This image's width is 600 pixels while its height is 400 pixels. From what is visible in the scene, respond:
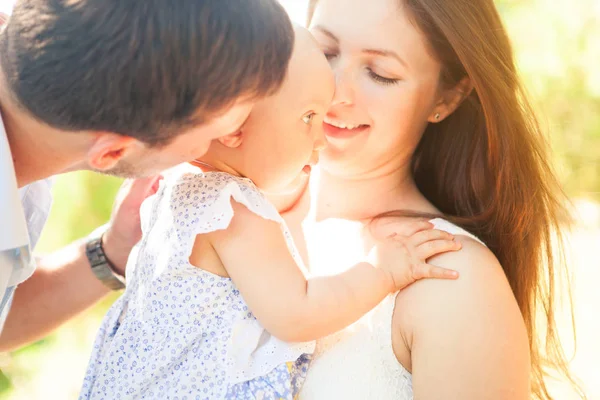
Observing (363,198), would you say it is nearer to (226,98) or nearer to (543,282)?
(543,282)

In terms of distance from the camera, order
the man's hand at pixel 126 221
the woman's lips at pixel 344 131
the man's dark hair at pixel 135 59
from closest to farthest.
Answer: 1. the man's dark hair at pixel 135 59
2. the woman's lips at pixel 344 131
3. the man's hand at pixel 126 221

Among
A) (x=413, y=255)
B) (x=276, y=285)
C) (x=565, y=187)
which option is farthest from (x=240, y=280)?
(x=565, y=187)

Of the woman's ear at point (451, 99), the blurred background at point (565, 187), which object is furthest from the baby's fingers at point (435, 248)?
the blurred background at point (565, 187)

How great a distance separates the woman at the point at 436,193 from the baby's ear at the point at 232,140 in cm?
52

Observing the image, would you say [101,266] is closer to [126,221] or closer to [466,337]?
[126,221]

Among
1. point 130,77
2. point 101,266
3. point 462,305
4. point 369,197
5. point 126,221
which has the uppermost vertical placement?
point 130,77

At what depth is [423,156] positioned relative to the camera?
2691mm

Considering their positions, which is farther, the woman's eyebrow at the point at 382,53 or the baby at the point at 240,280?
the woman's eyebrow at the point at 382,53

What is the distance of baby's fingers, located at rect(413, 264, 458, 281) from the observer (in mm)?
2027

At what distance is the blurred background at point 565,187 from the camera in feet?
13.2

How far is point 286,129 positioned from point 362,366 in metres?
0.69

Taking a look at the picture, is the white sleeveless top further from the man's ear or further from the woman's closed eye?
the man's ear

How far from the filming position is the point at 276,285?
190 centimetres

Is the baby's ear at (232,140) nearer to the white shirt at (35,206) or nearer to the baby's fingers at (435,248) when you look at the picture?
the baby's fingers at (435,248)
